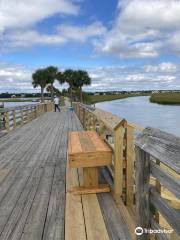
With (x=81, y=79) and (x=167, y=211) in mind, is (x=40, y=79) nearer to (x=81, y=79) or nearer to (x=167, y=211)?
(x=81, y=79)

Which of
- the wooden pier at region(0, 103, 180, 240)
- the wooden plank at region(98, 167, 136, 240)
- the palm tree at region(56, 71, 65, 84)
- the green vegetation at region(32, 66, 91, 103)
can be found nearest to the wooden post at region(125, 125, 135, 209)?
the wooden pier at region(0, 103, 180, 240)

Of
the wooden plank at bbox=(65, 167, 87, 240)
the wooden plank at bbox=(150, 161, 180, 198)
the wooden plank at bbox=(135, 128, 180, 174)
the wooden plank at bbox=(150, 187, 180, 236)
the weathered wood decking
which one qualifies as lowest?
the weathered wood decking

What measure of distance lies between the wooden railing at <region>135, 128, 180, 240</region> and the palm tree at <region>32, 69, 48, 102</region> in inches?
1751

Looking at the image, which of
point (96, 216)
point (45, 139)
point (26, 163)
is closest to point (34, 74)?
point (45, 139)

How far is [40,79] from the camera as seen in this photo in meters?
46.8

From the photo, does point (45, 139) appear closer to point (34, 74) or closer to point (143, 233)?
point (143, 233)

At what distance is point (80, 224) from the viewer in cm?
313

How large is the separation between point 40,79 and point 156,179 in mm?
45860

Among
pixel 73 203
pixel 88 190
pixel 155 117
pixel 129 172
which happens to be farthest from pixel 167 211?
pixel 155 117

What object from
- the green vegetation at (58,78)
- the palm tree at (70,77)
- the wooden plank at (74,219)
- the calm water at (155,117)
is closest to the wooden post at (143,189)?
the wooden plank at (74,219)

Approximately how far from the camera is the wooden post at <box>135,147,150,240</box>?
2.21 m

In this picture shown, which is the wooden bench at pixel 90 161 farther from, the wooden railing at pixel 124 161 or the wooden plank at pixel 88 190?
the wooden railing at pixel 124 161

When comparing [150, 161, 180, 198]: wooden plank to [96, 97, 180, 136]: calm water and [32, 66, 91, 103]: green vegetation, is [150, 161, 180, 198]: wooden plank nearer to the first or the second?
[96, 97, 180, 136]: calm water

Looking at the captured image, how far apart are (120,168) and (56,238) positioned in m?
1.24
